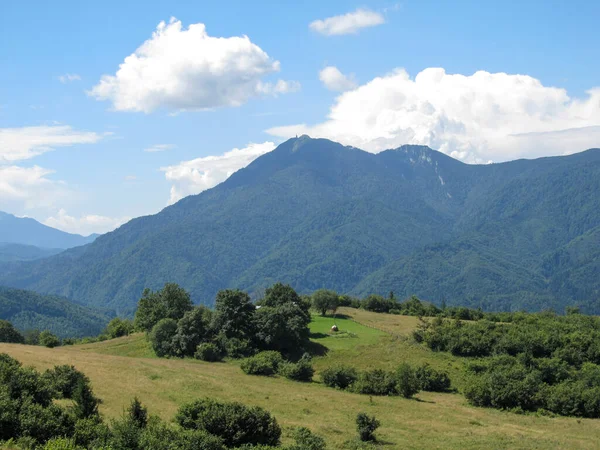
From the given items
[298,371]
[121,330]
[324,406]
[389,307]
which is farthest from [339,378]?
[389,307]

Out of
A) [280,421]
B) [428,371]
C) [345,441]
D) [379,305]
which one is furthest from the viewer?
[379,305]

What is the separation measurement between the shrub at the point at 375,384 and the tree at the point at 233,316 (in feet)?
69.8

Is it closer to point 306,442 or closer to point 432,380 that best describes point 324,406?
point 306,442

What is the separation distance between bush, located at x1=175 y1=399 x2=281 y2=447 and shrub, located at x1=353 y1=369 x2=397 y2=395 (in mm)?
25046

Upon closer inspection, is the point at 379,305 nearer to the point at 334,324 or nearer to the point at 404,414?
the point at 334,324

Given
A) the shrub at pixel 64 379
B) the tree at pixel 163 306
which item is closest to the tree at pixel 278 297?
the tree at pixel 163 306

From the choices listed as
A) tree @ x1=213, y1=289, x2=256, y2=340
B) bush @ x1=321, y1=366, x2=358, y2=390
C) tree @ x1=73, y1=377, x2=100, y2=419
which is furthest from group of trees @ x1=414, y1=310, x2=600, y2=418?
tree @ x1=73, y1=377, x2=100, y2=419

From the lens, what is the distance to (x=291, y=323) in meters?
76.9

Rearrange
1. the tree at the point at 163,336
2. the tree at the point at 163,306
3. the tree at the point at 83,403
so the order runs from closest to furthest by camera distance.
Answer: the tree at the point at 83,403
the tree at the point at 163,336
the tree at the point at 163,306

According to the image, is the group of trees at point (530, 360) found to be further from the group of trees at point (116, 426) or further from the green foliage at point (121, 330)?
the green foliage at point (121, 330)

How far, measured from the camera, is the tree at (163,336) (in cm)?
7288

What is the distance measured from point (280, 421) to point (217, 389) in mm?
11431

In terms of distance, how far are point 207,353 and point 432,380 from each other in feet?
95.8

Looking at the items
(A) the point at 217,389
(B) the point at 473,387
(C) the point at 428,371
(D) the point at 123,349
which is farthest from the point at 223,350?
(B) the point at 473,387
